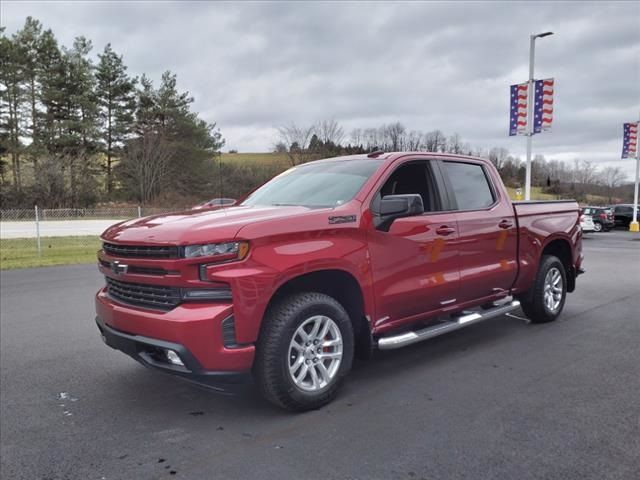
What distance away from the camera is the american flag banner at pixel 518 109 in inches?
718

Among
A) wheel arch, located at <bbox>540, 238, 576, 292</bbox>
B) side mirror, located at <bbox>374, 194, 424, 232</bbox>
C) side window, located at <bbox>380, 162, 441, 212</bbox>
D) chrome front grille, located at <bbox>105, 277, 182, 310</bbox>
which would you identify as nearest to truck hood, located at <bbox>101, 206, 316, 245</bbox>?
chrome front grille, located at <bbox>105, 277, 182, 310</bbox>

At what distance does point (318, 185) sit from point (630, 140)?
1108 inches

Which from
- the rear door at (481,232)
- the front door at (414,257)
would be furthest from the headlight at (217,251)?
the rear door at (481,232)

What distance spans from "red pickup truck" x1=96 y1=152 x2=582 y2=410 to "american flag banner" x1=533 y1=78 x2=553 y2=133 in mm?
14063

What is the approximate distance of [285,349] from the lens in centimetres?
344

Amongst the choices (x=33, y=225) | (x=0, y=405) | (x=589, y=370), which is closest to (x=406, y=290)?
(x=589, y=370)

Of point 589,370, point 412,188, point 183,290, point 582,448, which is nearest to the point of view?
point 582,448

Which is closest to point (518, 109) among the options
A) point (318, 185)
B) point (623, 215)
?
point (318, 185)

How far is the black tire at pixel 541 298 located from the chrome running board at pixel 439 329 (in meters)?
0.58

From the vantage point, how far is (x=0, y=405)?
3908mm

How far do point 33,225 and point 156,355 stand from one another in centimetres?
2258

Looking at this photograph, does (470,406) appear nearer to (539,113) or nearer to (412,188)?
(412,188)

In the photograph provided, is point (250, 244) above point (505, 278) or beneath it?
above

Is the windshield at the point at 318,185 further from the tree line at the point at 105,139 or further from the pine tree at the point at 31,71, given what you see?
the pine tree at the point at 31,71
